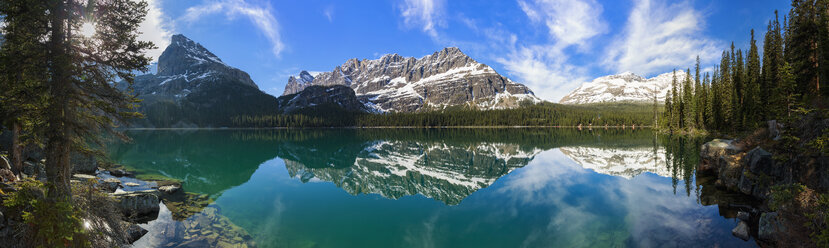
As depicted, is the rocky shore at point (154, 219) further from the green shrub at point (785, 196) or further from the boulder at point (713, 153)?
the boulder at point (713, 153)

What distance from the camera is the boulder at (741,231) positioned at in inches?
458

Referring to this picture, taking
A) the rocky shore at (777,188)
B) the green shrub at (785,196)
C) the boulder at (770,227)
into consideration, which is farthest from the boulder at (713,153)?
the boulder at (770,227)

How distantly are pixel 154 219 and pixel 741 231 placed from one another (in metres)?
26.0

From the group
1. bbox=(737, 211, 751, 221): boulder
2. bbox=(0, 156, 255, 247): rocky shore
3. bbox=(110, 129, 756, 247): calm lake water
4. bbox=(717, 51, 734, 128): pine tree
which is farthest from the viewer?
bbox=(717, 51, 734, 128): pine tree

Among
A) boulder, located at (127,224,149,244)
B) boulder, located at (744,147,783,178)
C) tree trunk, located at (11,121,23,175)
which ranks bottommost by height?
boulder, located at (127,224,149,244)

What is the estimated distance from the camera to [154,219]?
13.8m

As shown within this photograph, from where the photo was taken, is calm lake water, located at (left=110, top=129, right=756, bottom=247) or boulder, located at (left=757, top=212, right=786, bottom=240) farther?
calm lake water, located at (left=110, top=129, right=756, bottom=247)

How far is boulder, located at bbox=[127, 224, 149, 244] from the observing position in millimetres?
11211

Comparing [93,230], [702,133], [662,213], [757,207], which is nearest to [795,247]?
[662,213]

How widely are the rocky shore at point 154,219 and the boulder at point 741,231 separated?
64.6 feet

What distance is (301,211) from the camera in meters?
16.4

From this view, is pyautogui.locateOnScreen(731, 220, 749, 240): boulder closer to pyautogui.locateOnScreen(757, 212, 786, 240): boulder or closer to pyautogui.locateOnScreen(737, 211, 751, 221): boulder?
pyautogui.locateOnScreen(757, 212, 786, 240): boulder

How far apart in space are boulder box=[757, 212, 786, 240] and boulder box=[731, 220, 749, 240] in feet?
1.16

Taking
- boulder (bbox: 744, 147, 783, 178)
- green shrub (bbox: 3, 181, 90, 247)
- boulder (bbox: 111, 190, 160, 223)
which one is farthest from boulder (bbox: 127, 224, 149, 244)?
boulder (bbox: 744, 147, 783, 178)
